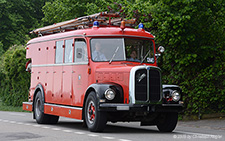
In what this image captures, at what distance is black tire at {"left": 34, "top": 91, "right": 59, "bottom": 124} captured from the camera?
17969mm

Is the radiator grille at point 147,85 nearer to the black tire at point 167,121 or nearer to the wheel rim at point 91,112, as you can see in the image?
the black tire at point 167,121

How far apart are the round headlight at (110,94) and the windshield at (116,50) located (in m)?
1.45

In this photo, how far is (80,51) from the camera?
15.3 meters

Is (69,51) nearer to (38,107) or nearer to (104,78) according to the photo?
(104,78)

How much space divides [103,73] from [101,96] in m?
1.05

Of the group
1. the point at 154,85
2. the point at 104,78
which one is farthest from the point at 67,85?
the point at 154,85

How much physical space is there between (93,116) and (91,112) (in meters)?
0.16

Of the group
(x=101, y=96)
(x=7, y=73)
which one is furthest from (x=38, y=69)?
(x=7, y=73)

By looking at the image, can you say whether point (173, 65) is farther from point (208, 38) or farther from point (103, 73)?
point (103, 73)

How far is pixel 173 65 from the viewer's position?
2103 cm

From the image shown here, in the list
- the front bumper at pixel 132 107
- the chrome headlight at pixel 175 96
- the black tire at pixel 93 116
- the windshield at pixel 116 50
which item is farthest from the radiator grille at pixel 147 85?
the windshield at pixel 116 50

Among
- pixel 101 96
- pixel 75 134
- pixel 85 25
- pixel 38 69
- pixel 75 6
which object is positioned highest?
pixel 75 6

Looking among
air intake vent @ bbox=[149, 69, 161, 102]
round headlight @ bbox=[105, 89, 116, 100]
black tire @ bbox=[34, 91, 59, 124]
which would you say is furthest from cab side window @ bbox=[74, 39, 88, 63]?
black tire @ bbox=[34, 91, 59, 124]

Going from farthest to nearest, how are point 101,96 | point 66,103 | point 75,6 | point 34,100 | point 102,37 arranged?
point 75,6, point 34,100, point 66,103, point 102,37, point 101,96
